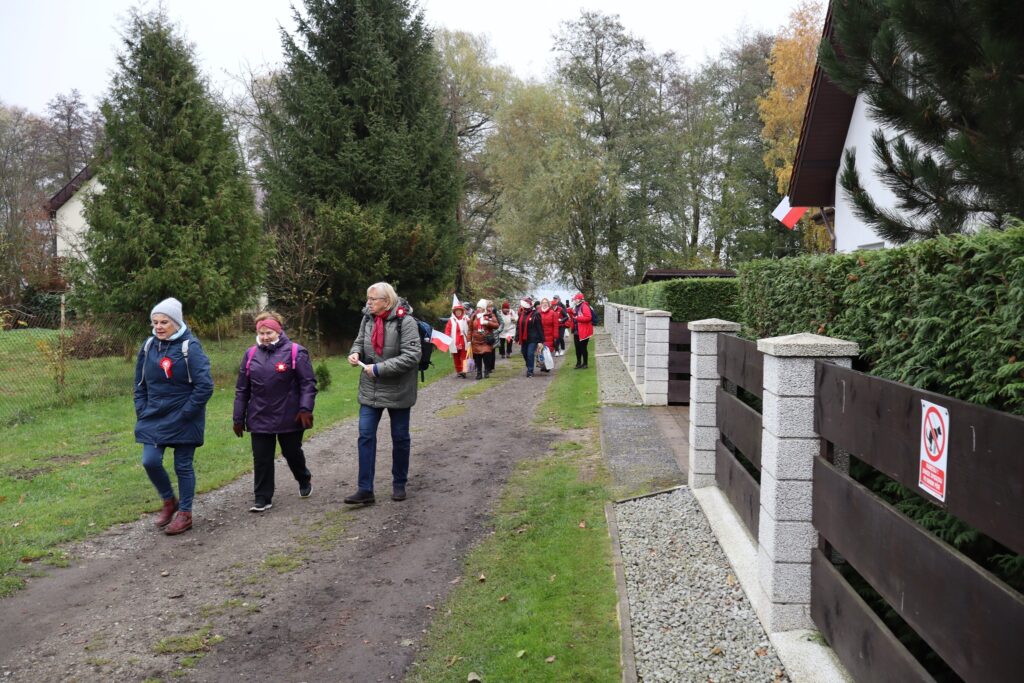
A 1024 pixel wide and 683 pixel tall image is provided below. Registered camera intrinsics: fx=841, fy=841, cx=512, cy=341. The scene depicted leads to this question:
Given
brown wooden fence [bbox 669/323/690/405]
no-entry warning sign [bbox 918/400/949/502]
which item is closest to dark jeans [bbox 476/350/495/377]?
brown wooden fence [bbox 669/323/690/405]

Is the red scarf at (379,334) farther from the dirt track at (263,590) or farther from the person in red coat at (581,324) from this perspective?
the person in red coat at (581,324)

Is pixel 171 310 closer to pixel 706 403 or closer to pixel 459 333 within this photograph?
pixel 706 403

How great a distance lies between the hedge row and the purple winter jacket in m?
4.69

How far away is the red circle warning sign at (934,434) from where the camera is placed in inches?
107

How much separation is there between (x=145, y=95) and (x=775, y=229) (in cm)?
3338

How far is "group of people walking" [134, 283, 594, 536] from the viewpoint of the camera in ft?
23.0

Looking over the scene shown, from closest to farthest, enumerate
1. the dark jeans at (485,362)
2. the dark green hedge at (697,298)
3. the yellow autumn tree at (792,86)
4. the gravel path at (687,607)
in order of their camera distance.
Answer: the gravel path at (687,607), the dark green hedge at (697,298), the dark jeans at (485,362), the yellow autumn tree at (792,86)

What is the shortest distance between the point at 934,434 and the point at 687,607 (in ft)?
8.50

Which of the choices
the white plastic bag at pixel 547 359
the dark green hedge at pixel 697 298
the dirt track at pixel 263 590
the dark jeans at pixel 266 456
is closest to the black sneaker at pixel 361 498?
the dirt track at pixel 263 590

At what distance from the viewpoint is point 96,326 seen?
19625mm

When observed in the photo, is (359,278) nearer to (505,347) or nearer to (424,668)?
(505,347)

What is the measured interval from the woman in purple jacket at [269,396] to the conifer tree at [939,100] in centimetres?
533

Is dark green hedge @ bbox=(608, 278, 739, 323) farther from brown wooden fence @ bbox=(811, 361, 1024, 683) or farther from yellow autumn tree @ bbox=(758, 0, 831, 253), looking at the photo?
yellow autumn tree @ bbox=(758, 0, 831, 253)

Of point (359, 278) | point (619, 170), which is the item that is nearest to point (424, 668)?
point (359, 278)
